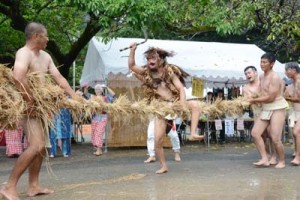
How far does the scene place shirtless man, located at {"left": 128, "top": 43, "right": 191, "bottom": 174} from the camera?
7.32m

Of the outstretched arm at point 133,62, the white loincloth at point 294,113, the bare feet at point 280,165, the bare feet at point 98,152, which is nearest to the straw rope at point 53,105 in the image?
the outstretched arm at point 133,62

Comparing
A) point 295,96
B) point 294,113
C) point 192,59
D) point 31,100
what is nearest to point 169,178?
point 31,100

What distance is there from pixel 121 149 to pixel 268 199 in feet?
24.4

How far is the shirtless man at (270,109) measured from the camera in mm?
8180

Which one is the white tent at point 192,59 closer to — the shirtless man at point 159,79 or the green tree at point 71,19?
the green tree at point 71,19

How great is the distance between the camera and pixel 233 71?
1320 cm

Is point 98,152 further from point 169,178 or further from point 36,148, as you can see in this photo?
point 36,148

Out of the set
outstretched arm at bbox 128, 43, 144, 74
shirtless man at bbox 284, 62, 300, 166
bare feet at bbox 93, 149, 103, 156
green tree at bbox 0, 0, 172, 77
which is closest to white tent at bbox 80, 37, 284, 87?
green tree at bbox 0, 0, 172, 77

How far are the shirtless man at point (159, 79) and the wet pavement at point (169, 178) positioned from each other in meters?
0.91

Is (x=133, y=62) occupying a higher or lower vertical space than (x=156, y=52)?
lower

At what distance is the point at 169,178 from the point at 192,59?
648 cm

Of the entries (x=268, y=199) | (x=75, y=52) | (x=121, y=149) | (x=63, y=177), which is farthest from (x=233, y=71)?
(x=268, y=199)

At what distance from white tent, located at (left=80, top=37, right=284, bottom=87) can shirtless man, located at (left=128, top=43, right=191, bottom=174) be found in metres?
4.63

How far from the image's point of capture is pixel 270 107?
8297 millimetres
